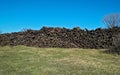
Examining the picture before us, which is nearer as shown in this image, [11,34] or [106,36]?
[106,36]

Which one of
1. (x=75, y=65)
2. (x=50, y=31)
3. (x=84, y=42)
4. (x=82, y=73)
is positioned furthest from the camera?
(x=50, y=31)

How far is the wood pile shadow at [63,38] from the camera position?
1584cm

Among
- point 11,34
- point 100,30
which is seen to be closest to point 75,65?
point 100,30

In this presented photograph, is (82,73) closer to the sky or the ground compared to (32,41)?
closer to the ground

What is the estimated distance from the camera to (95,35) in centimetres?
1631

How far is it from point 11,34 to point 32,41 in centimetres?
221

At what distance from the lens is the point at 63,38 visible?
54.1 feet

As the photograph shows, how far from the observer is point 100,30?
16.6 m

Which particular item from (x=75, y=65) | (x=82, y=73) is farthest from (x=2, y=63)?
(x=82, y=73)

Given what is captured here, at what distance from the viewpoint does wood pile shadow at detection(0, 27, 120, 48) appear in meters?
15.8

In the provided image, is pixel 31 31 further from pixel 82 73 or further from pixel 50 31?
pixel 82 73

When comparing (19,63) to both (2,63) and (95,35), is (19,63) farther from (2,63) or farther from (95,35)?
(95,35)

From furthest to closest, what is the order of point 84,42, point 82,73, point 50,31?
point 50,31 < point 84,42 < point 82,73

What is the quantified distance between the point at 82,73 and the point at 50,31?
9.82 meters
